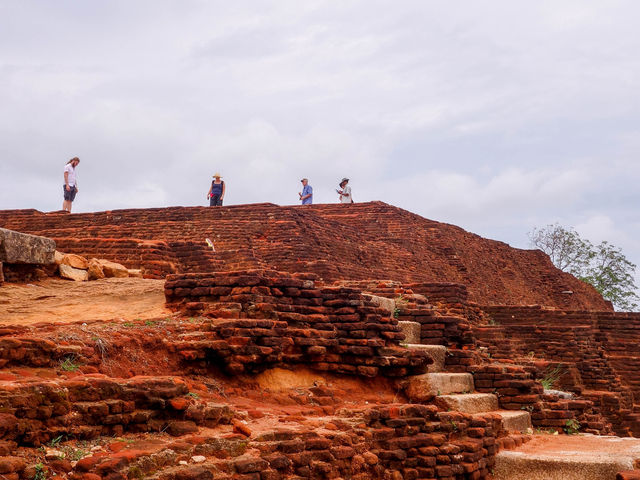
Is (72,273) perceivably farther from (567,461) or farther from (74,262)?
(567,461)

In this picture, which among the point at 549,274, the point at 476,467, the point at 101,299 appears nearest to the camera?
the point at 476,467

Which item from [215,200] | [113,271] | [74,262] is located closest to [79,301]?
[74,262]

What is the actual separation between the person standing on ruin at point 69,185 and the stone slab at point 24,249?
8235 millimetres

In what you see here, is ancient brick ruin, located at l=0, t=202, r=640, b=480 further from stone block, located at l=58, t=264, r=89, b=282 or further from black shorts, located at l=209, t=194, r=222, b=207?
black shorts, located at l=209, t=194, r=222, b=207

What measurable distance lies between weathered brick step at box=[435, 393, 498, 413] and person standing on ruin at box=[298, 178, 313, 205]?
Answer: 12.5 m

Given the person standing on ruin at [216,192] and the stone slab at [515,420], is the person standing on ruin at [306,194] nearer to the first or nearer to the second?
the person standing on ruin at [216,192]

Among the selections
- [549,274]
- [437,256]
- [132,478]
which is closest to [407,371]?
[132,478]

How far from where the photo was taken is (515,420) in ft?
23.3

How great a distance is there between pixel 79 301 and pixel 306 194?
12.9 meters

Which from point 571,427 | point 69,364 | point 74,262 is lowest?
point 571,427

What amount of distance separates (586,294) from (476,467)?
2183cm

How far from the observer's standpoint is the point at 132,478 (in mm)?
3486

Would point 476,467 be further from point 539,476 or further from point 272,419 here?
point 272,419

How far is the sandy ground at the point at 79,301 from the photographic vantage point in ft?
20.7
